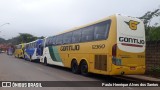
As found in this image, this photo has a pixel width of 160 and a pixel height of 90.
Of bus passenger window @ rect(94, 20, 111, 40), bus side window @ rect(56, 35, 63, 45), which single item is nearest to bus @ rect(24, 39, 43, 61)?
bus side window @ rect(56, 35, 63, 45)

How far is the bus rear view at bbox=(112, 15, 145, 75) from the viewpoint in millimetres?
14375

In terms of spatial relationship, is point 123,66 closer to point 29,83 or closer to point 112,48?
point 112,48

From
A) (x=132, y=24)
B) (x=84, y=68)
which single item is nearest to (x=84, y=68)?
(x=84, y=68)

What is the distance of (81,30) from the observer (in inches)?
731

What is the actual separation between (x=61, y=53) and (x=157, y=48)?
7.42 metres

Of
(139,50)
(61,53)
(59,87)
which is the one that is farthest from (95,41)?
(61,53)

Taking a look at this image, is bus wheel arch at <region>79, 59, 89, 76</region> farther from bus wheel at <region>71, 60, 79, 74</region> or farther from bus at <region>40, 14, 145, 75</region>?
bus wheel at <region>71, 60, 79, 74</region>

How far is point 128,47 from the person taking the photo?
48.4 ft

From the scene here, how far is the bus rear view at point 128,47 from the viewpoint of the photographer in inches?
566

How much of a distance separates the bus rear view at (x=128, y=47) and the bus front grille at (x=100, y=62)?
690 mm

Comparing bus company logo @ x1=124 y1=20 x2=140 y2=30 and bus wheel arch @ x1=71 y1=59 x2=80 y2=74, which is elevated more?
bus company logo @ x1=124 y1=20 x2=140 y2=30

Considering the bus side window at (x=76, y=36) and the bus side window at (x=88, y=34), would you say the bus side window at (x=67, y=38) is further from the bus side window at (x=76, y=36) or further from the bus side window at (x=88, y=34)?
the bus side window at (x=88, y=34)

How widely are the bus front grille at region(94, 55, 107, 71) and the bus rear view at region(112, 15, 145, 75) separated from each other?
69 centimetres

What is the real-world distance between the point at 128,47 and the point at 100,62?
170 centimetres
